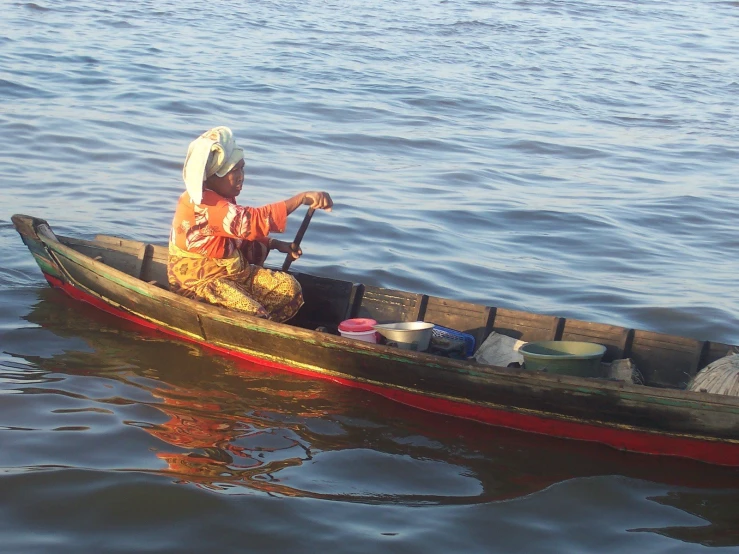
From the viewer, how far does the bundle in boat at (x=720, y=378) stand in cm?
497

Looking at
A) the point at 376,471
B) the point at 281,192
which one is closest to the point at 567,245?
the point at 281,192

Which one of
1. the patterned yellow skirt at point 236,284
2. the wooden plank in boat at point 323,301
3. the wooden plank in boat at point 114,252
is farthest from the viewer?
the wooden plank in boat at point 114,252

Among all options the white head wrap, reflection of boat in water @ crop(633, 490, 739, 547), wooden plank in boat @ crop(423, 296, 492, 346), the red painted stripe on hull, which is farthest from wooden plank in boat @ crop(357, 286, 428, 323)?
reflection of boat in water @ crop(633, 490, 739, 547)

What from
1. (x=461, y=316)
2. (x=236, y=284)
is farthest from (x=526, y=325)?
(x=236, y=284)

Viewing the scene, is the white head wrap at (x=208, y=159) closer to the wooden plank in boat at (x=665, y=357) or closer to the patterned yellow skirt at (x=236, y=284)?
the patterned yellow skirt at (x=236, y=284)

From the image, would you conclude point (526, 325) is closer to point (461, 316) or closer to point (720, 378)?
point (461, 316)

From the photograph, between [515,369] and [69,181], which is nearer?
[515,369]

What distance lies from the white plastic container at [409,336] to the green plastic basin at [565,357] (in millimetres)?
581

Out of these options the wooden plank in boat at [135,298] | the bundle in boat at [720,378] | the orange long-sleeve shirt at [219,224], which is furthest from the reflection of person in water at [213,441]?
the bundle in boat at [720,378]

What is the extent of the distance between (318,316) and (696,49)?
16.2 meters

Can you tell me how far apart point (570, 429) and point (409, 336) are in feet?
3.59

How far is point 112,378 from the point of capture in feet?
19.3

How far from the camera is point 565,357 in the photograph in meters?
5.45

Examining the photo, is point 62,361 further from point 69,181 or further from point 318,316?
point 69,181
